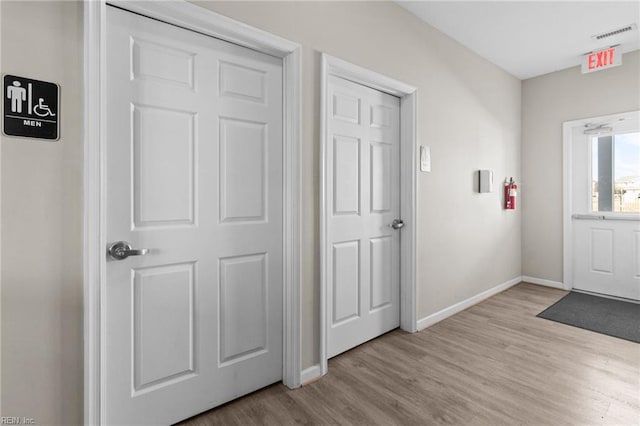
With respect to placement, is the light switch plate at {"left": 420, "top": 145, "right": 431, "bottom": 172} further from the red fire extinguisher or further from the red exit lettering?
the red exit lettering

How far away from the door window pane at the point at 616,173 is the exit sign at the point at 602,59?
0.82 m

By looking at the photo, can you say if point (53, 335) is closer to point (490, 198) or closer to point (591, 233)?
point (490, 198)

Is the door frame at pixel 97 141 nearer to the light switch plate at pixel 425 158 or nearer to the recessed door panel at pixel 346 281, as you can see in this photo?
the recessed door panel at pixel 346 281

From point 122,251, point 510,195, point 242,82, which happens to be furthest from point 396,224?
point 510,195

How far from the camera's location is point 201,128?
1658mm

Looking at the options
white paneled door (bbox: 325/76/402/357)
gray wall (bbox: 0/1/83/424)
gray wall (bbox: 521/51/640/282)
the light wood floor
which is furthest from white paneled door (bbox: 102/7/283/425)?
gray wall (bbox: 521/51/640/282)

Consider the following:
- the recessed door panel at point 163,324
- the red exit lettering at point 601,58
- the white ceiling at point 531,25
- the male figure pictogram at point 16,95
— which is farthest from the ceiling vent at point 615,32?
the male figure pictogram at point 16,95

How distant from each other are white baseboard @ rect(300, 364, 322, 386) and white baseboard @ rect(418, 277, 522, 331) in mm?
1136

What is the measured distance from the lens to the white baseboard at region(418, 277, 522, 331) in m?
2.85

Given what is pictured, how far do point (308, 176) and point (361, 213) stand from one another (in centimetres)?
66

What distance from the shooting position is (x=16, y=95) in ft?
3.91

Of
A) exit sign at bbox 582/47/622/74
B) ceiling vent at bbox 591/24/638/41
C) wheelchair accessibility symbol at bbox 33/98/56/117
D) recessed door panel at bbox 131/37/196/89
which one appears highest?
ceiling vent at bbox 591/24/638/41

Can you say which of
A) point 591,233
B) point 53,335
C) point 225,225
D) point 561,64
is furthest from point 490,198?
point 53,335

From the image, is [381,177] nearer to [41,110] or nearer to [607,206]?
[41,110]
